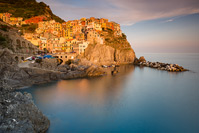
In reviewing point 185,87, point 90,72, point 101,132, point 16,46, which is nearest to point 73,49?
point 90,72

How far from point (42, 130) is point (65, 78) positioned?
17063 mm

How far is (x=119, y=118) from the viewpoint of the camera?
1277 centimetres

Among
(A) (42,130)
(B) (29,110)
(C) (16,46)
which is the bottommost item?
(A) (42,130)

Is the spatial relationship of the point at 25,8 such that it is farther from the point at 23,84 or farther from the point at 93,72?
the point at 23,84

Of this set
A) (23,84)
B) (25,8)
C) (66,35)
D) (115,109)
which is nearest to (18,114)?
(115,109)

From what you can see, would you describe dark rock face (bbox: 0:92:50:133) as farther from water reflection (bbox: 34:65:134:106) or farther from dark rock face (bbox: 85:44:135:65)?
dark rock face (bbox: 85:44:135:65)

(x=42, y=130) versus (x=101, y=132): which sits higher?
(x=42, y=130)

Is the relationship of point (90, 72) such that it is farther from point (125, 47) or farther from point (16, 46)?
point (125, 47)

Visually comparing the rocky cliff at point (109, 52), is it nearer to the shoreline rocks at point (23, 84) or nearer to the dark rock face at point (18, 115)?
Result: the shoreline rocks at point (23, 84)

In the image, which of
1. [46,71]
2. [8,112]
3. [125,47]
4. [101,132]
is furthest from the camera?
[125,47]

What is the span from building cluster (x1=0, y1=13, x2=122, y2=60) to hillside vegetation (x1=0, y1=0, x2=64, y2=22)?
8298 mm

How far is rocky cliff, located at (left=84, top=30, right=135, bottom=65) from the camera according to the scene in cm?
4025

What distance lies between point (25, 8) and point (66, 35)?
1508 inches

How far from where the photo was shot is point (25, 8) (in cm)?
6775
